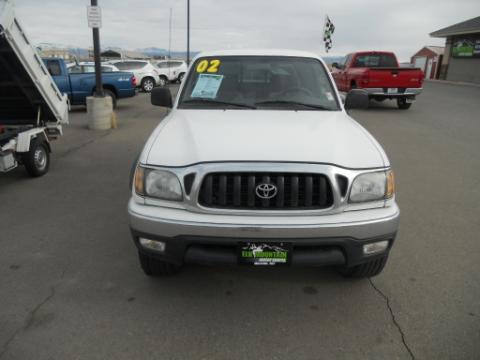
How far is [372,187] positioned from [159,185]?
55.7 inches

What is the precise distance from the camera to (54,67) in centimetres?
1241

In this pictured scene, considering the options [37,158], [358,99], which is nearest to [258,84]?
[358,99]

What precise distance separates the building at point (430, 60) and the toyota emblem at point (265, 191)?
40202 millimetres

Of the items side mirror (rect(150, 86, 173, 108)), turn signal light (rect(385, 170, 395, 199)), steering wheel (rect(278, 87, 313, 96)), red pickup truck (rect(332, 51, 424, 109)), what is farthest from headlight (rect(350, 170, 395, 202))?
red pickup truck (rect(332, 51, 424, 109))

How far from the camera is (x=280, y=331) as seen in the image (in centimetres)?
264

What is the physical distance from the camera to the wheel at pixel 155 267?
2.99 meters

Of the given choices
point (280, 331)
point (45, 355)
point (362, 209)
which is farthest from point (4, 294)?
point (362, 209)

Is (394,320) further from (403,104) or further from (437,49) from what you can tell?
(437,49)

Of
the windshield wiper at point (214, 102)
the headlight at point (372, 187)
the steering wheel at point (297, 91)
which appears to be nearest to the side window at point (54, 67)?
the windshield wiper at point (214, 102)

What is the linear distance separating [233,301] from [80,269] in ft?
4.49

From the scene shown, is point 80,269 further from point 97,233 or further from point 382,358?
point 382,358

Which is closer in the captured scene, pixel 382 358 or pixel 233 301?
pixel 382 358

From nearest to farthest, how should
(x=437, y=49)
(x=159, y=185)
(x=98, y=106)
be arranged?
(x=159, y=185) → (x=98, y=106) → (x=437, y=49)

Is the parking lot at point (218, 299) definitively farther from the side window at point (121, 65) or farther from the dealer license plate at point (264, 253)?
the side window at point (121, 65)
